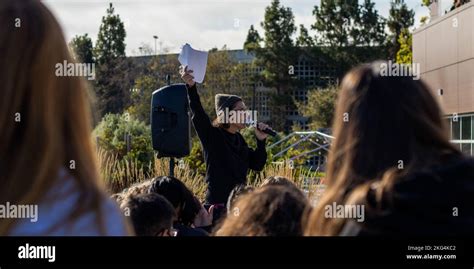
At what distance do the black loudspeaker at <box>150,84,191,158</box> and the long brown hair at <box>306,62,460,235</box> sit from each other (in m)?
4.53

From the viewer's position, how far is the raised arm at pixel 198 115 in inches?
205

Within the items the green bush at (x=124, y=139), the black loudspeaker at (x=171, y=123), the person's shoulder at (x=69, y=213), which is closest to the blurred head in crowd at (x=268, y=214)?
the person's shoulder at (x=69, y=213)

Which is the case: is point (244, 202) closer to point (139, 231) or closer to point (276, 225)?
point (276, 225)

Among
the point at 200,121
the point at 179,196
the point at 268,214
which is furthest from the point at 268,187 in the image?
the point at 200,121

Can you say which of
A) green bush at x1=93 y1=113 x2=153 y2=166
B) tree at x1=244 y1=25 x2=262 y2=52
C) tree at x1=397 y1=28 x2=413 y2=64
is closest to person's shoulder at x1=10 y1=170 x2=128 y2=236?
green bush at x1=93 y1=113 x2=153 y2=166

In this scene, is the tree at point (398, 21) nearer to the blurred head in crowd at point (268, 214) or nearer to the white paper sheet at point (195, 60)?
the white paper sheet at point (195, 60)

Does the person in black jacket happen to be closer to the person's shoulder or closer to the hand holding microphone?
the hand holding microphone

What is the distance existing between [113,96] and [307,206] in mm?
25986

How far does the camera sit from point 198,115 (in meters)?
5.22

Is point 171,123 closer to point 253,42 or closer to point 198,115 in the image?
point 198,115

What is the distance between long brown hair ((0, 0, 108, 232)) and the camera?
1.41 meters

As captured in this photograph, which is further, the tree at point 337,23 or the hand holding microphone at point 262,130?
the tree at point 337,23

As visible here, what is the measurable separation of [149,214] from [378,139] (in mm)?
1352

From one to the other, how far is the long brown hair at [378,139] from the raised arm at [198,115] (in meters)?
3.21
